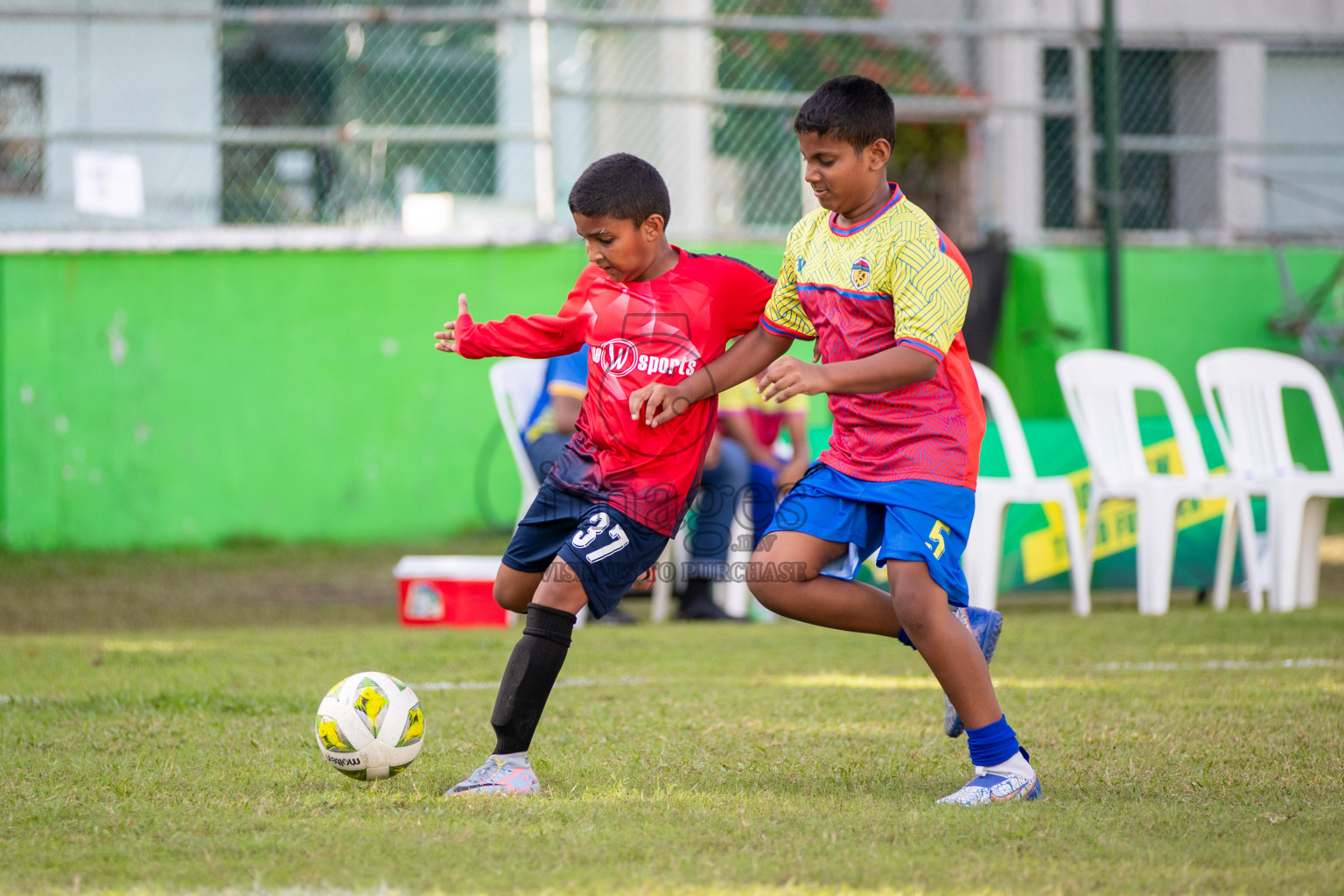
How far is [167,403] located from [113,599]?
226cm

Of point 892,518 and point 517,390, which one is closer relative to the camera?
point 892,518

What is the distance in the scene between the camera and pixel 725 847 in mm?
2635

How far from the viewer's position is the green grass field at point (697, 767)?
248cm

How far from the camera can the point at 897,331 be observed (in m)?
3.01

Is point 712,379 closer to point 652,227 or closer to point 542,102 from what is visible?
point 652,227

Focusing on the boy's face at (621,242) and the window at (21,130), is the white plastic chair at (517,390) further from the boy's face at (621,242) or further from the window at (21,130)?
the window at (21,130)

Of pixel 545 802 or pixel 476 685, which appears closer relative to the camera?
pixel 545 802

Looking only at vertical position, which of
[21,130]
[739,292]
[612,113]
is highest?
[612,113]

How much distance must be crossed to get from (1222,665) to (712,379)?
283 centimetres

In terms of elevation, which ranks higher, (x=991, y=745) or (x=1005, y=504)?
(x=1005, y=504)

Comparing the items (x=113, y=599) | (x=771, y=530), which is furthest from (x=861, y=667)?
(x=113, y=599)

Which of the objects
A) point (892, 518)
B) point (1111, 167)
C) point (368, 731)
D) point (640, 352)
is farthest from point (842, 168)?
point (1111, 167)

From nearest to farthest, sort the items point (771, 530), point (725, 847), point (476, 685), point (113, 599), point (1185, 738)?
point (725, 847) → point (771, 530) → point (1185, 738) → point (476, 685) → point (113, 599)

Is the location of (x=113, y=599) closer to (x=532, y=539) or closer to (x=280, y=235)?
(x=280, y=235)
